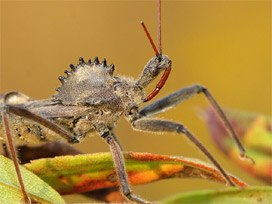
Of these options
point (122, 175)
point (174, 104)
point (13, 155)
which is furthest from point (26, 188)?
point (174, 104)

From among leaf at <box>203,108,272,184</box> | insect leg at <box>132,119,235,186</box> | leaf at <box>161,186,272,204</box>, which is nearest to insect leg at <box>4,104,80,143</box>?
insect leg at <box>132,119,235,186</box>

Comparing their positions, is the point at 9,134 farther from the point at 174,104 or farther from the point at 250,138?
the point at 250,138

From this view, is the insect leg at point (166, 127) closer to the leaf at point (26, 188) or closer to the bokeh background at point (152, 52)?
the leaf at point (26, 188)

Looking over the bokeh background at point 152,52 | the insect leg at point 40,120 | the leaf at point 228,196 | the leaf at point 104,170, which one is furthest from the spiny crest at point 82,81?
the leaf at point 228,196

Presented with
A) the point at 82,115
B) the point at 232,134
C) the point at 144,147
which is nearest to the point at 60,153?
the point at 82,115

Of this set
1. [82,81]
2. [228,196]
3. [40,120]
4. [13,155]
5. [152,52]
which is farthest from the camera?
[152,52]

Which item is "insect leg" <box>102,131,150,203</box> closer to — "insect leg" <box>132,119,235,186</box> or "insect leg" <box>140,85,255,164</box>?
"insect leg" <box>132,119,235,186</box>
